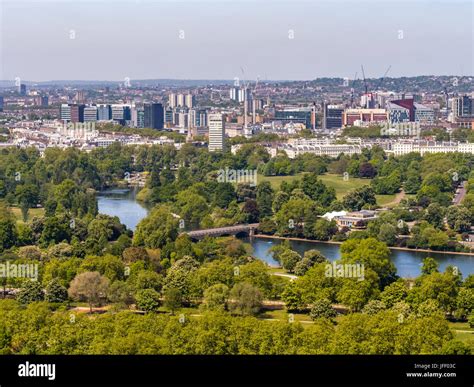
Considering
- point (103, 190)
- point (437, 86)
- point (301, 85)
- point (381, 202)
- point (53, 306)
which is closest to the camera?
point (53, 306)

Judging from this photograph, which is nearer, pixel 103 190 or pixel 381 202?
pixel 381 202

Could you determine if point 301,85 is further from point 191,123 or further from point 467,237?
point 467,237

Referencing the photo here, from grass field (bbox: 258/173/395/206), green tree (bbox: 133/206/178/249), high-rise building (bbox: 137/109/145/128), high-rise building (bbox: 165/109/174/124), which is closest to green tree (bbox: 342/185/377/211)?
grass field (bbox: 258/173/395/206)

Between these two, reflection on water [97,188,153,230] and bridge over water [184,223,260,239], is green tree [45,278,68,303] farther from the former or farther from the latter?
reflection on water [97,188,153,230]

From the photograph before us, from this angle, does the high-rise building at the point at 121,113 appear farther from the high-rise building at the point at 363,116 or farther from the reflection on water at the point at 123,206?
the reflection on water at the point at 123,206

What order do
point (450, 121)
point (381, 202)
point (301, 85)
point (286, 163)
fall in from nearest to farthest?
1. point (381, 202)
2. point (286, 163)
3. point (450, 121)
4. point (301, 85)

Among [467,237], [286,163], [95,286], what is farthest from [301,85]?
[95,286]
